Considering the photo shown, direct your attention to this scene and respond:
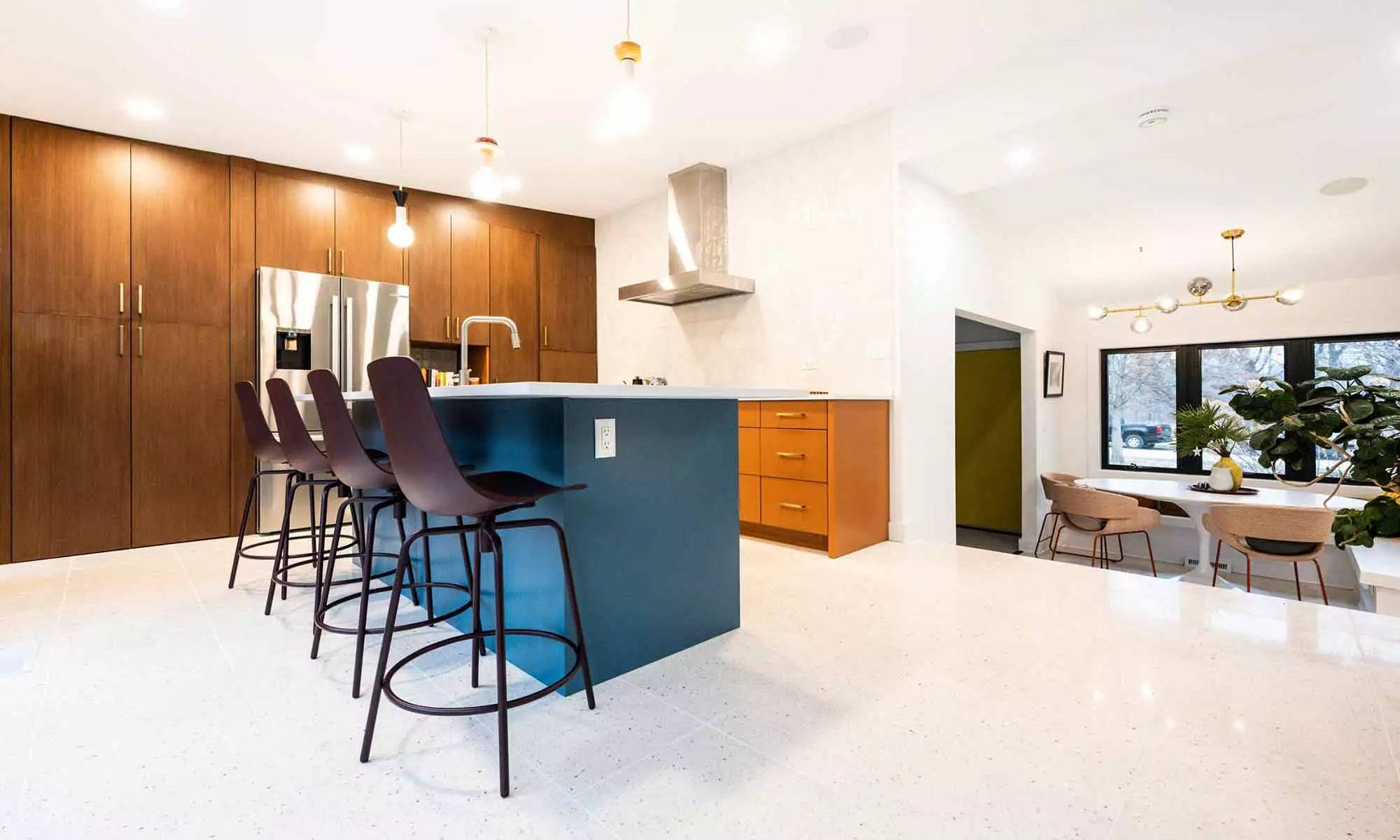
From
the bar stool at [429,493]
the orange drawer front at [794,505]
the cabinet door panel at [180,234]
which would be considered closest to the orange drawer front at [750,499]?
the orange drawer front at [794,505]

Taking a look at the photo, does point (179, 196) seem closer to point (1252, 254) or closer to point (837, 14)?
point (837, 14)

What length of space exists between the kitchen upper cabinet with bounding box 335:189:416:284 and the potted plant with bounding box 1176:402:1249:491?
639cm

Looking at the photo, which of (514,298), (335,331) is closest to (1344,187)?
(514,298)

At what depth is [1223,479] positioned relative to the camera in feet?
16.5

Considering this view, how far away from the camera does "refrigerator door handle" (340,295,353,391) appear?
429cm

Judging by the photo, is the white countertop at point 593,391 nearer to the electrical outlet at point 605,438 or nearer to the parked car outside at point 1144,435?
the electrical outlet at point 605,438

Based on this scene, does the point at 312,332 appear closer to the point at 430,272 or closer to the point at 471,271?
the point at 430,272

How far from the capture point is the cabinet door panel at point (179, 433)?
3762mm

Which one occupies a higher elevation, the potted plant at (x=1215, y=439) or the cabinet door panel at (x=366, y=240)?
the cabinet door panel at (x=366, y=240)

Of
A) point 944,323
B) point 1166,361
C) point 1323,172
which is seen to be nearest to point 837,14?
point 944,323

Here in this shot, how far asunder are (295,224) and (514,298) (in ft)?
5.16

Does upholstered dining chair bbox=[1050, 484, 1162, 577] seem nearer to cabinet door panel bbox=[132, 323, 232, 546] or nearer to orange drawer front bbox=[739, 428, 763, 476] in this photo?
orange drawer front bbox=[739, 428, 763, 476]

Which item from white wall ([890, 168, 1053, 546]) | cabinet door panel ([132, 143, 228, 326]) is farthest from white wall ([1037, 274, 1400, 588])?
cabinet door panel ([132, 143, 228, 326])

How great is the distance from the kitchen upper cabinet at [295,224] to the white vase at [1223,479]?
691cm
